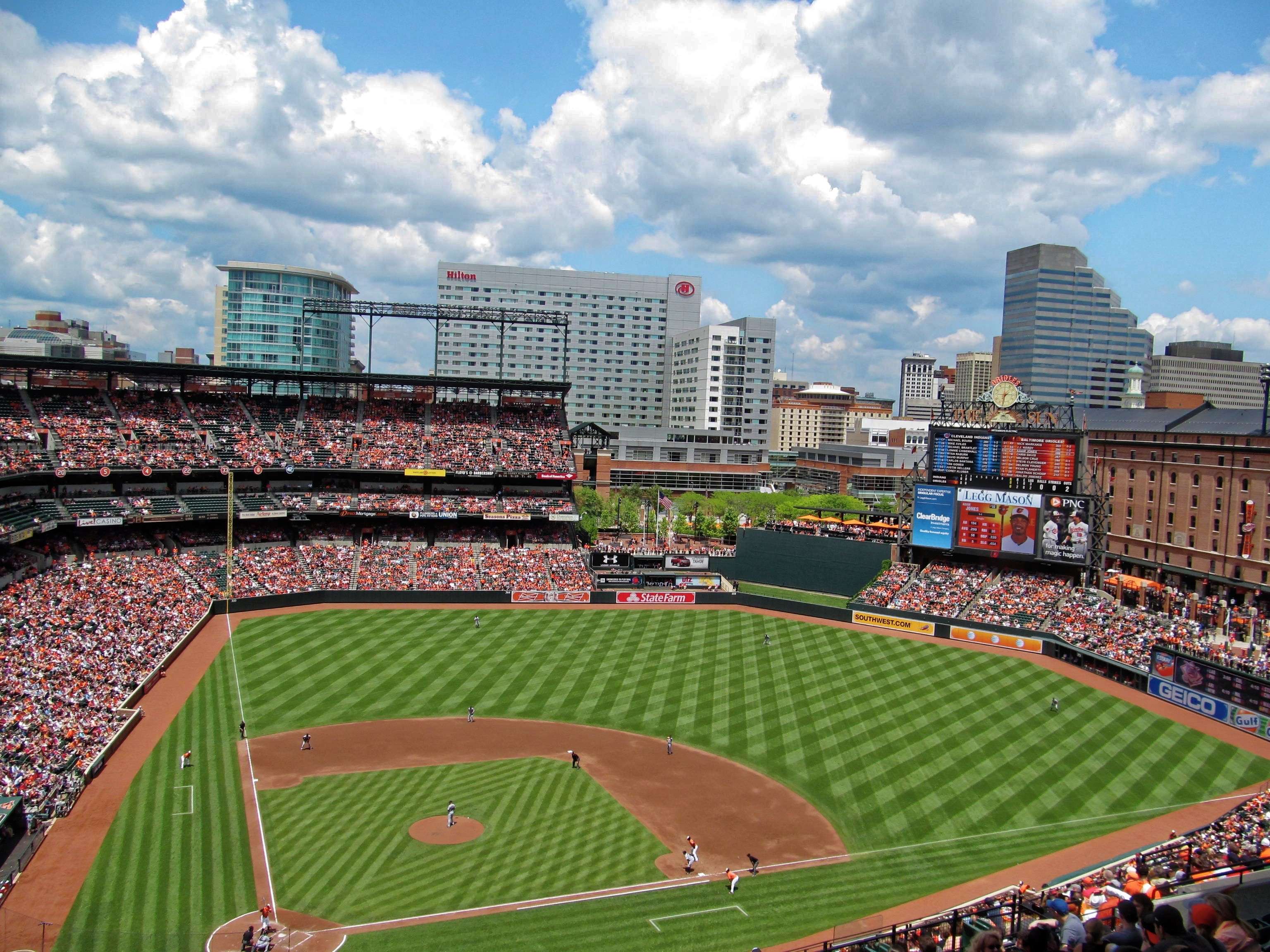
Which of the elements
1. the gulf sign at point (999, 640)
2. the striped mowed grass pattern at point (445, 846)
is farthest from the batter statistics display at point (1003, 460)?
the striped mowed grass pattern at point (445, 846)

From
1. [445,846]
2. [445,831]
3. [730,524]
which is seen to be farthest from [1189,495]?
[445,846]

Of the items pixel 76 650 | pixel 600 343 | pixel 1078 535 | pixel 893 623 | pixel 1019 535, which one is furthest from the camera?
pixel 600 343

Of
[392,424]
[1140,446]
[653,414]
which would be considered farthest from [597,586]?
[653,414]

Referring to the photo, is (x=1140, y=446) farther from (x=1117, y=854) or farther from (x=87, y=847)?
(x=87, y=847)

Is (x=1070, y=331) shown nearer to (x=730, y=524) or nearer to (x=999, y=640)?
(x=730, y=524)

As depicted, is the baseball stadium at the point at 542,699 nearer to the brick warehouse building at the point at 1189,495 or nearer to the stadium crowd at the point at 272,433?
the stadium crowd at the point at 272,433

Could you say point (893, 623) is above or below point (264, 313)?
below

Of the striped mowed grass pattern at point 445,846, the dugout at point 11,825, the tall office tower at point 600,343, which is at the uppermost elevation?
the tall office tower at point 600,343
